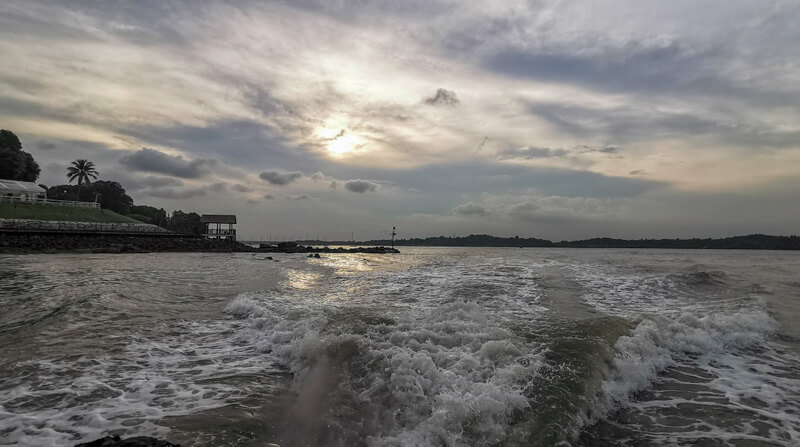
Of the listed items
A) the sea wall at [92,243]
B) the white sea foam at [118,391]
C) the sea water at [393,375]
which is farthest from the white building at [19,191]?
the white sea foam at [118,391]

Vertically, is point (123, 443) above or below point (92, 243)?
below

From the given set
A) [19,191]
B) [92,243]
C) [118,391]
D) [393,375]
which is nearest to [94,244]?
[92,243]

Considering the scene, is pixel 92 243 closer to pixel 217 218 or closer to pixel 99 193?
pixel 217 218

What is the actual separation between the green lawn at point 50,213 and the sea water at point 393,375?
4827 centimetres

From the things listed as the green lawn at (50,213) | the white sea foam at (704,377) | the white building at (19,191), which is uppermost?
the white building at (19,191)

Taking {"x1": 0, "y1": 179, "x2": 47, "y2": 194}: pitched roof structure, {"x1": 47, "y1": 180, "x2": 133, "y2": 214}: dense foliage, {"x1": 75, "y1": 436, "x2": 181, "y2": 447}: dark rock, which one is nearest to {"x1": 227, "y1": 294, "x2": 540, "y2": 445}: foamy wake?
{"x1": 75, "y1": 436, "x2": 181, "y2": 447}: dark rock

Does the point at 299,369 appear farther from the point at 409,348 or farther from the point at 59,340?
the point at 59,340

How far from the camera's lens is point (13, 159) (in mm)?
61188

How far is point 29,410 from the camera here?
4.52 m

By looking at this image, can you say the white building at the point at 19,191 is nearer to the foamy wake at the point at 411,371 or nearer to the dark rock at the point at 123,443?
the foamy wake at the point at 411,371

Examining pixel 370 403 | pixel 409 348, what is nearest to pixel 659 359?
pixel 409 348

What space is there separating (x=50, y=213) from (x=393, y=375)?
62.5m

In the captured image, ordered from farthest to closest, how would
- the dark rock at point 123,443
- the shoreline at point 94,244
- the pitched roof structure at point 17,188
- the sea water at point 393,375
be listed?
the pitched roof structure at point 17,188 < the shoreline at point 94,244 < the sea water at point 393,375 < the dark rock at point 123,443

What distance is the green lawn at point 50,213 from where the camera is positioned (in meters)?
44.7
